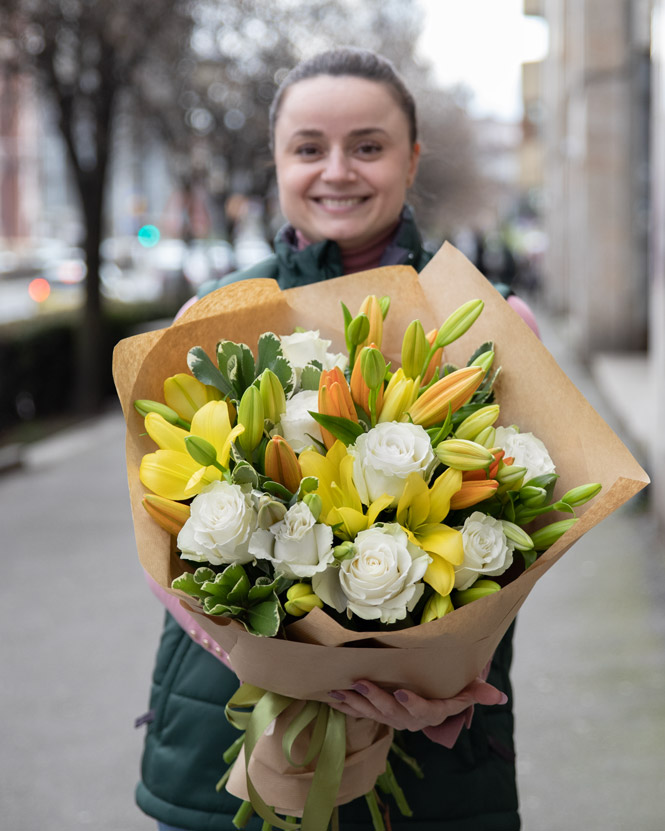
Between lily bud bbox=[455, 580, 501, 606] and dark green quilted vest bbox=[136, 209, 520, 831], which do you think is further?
dark green quilted vest bbox=[136, 209, 520, 831]

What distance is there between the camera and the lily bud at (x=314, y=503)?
4.90 ft

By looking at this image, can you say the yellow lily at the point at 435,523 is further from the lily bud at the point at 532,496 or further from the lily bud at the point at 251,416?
the lily bud at the point at 251,416

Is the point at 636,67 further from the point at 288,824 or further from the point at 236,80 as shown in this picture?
the point at 288,824

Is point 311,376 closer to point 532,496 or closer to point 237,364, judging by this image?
point 237,364

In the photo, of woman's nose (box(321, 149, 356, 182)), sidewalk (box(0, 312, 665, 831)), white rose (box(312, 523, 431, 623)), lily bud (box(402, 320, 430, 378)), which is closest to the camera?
white rose (box(312, 523, 431, 623))

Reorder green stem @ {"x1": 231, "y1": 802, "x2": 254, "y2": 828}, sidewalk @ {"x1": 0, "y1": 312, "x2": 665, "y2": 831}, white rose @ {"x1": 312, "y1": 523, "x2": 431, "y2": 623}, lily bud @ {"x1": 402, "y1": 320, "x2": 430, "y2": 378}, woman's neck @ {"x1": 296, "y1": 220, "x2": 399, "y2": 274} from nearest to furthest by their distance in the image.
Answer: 1. white rose @ {"x1": 312, "y1": 523, "x2": 431, "y2": 623}
2. lily bud @ {"x1": 402, "y1": 320, "x2": 430, "y2": 378}
3. green stem @ {"x1": 231, "y1": 802, "x2": 254, "y2": 828}
4. woman's neck @ {"x1": 296, "y1": 220, "x2": 399, "y2": 274}
5. sidewalk @ {"x1": 0, "y1": 312, "x2": 665, "y2": 831}

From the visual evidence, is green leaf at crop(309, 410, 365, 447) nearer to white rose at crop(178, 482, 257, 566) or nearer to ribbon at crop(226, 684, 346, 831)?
white rose at crop(178, 482, 257, 566)

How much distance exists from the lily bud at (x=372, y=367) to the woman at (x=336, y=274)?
614 mm

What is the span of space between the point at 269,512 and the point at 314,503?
0.07 meters

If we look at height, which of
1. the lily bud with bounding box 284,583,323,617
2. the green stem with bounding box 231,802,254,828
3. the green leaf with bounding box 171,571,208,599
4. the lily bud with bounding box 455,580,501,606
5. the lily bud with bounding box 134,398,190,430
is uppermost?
the lily bud with bounding box 134,398,190,430

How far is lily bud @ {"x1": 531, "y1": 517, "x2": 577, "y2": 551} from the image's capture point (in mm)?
1562

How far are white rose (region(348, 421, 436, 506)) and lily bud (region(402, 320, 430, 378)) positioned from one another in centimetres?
15

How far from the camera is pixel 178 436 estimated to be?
5.31 feet

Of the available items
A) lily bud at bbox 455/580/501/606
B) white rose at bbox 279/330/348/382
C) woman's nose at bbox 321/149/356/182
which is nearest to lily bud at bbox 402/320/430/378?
white rose at bbox 279/330/348/382
